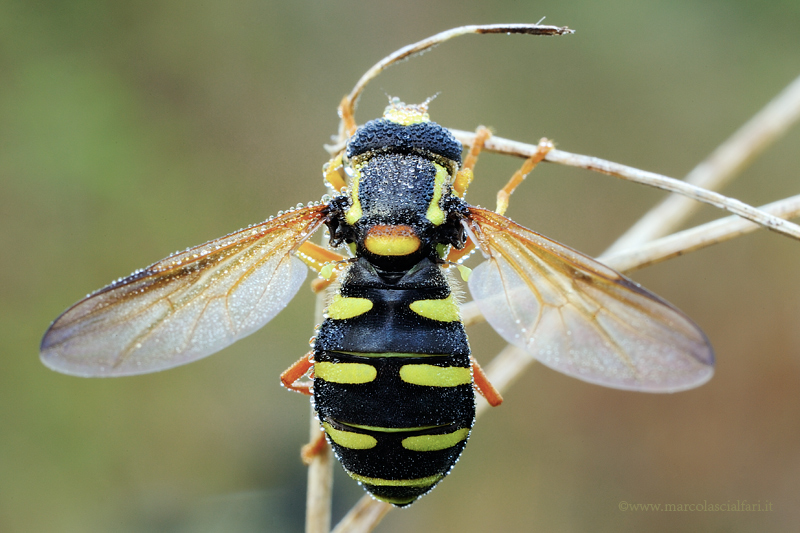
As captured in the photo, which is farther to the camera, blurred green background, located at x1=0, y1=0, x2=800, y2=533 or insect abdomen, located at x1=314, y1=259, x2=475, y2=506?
blurred green background, located at x1=0, y1=0, x2=800, y2=533

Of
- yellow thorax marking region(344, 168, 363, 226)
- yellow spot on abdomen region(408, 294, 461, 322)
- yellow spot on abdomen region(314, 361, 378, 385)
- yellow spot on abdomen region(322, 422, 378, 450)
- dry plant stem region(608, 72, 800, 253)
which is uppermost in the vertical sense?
dry plant stem region(608, 72, 800, 253)

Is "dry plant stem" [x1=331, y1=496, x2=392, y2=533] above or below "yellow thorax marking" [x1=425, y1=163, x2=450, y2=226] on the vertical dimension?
below

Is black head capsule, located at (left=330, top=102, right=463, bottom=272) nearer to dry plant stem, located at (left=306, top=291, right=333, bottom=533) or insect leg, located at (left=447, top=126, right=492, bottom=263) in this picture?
insect leg, located at (left=447, top=126, right=492, bottom=263)

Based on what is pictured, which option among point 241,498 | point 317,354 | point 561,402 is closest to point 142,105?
point 241,498

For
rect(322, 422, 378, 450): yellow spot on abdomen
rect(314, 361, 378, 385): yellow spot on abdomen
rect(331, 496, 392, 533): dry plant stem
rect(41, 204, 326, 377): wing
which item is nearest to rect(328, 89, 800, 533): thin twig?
rect(331, 496, 392, 533): dry plant stem

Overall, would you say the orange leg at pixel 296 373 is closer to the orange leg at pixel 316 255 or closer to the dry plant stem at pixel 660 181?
the orange leg at pixel 316 255

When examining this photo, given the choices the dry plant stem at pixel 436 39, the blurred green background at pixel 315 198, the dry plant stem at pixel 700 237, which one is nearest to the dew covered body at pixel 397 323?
the dry plant stem at pixel 436 39

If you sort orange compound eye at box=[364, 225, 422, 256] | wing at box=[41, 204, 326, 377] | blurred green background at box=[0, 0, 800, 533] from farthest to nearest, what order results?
blurred green background at box=[0, 0, 800, 533], orange compound eye at box=[364, 225, 422, 256], wing at box=[41, 204, 326, 377]

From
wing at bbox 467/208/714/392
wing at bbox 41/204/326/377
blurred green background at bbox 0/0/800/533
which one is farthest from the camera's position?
blurred green background at bbox 0/0/800/533

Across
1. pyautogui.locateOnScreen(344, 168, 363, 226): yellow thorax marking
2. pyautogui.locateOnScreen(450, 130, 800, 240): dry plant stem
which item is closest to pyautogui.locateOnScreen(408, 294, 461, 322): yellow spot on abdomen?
pyautogui.locateOnScreen(344, 168, 363, 226): yellow thorax marking
